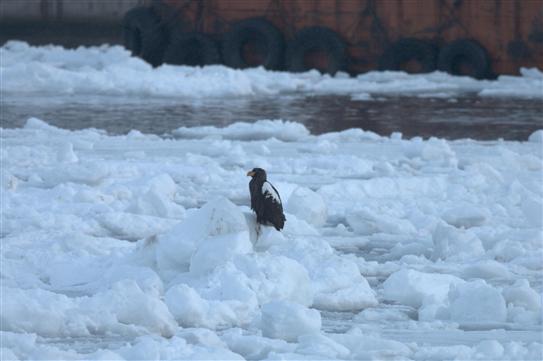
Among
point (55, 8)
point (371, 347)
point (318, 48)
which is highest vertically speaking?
point (55, 8)

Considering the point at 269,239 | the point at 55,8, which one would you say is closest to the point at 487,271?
the point at 269,239

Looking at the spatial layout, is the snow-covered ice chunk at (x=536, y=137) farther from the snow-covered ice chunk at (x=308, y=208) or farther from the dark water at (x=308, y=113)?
the snow-covered ice chunk at (x=308, y=208)

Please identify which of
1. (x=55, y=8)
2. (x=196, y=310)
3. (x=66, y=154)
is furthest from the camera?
(x=55, y=8)

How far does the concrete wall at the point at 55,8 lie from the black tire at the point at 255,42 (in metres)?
9.51

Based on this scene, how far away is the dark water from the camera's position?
49.1ft

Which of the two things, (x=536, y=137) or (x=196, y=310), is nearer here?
(x=196, y=310)

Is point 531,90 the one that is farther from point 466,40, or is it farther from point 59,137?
point 59,137

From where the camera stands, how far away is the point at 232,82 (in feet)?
65.8

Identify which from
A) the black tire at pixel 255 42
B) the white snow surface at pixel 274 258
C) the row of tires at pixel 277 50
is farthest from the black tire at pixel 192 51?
the white snow surface at pixel 274 258

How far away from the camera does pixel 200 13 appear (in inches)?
968

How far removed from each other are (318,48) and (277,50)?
0.82 metres

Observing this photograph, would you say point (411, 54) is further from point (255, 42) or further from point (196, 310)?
point (196, 310)

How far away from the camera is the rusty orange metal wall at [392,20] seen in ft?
75.2

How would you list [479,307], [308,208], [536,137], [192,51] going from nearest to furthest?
[479,307] < [308,208] < [536,137] < [192,51]
